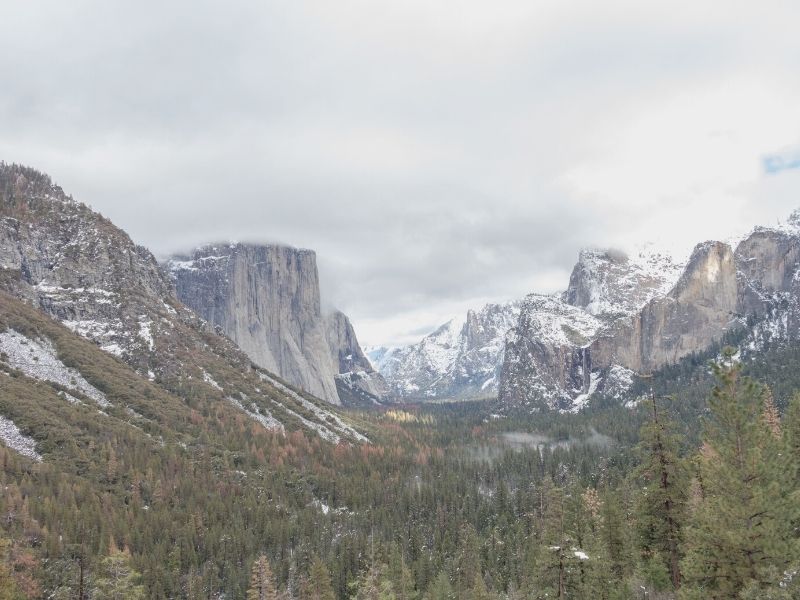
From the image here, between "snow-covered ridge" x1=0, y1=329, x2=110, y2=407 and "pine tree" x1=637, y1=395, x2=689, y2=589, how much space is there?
5814 inches

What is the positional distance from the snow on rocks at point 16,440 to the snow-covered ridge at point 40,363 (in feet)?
97.8

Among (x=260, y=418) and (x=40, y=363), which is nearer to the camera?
(x=40, y=363)

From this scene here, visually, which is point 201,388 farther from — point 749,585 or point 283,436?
point 749,585

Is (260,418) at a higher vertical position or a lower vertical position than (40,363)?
lower

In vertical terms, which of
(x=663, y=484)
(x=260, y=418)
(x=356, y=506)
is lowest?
(x=356, y=506)

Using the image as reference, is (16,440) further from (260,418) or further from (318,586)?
(260,418)

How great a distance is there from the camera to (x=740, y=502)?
23.3 meters

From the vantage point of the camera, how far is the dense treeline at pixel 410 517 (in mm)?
24156

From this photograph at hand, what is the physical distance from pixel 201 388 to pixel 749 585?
626 feet

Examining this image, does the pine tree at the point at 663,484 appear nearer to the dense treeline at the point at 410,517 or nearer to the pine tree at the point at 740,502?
the dense treeline at the point at 410,517

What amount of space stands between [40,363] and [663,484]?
16166 cm

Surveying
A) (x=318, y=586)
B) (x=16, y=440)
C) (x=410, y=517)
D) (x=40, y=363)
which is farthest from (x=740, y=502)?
(x=40, y=363)

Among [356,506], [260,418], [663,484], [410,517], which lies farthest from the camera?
[260,418]

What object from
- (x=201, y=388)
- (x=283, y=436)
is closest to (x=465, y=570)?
(x=283, y=436)
